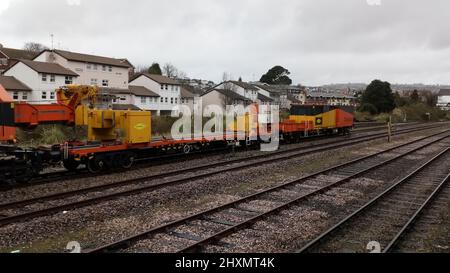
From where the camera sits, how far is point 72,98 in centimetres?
1469

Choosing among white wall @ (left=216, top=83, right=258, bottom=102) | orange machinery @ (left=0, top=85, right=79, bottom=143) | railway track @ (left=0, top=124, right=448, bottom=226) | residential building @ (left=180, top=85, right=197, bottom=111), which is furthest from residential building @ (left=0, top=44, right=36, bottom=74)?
railway track @ (left=0, top=124, right=448, bottom=226)

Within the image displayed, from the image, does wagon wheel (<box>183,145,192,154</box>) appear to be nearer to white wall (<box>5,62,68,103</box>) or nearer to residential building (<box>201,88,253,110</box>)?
white wall (<box>5,62,68,103</box>)

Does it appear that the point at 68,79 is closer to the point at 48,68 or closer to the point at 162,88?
the point at 48,68

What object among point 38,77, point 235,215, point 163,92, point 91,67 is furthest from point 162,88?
point 235,215

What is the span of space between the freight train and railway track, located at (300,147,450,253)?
890cm

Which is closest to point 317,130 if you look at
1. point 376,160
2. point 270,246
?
point 376,160

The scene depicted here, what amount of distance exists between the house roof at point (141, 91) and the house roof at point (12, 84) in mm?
15378

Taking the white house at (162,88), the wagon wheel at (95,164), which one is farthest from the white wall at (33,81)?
the wagon wheel at (95,164)

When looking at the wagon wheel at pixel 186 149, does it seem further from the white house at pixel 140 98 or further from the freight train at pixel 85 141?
the white house at pixel 140 98

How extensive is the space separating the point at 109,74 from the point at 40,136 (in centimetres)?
3436

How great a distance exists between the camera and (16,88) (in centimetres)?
4628

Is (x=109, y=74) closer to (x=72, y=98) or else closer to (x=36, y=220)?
(x=72, y=98)

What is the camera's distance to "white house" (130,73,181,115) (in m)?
65.9

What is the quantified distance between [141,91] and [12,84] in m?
19.5
